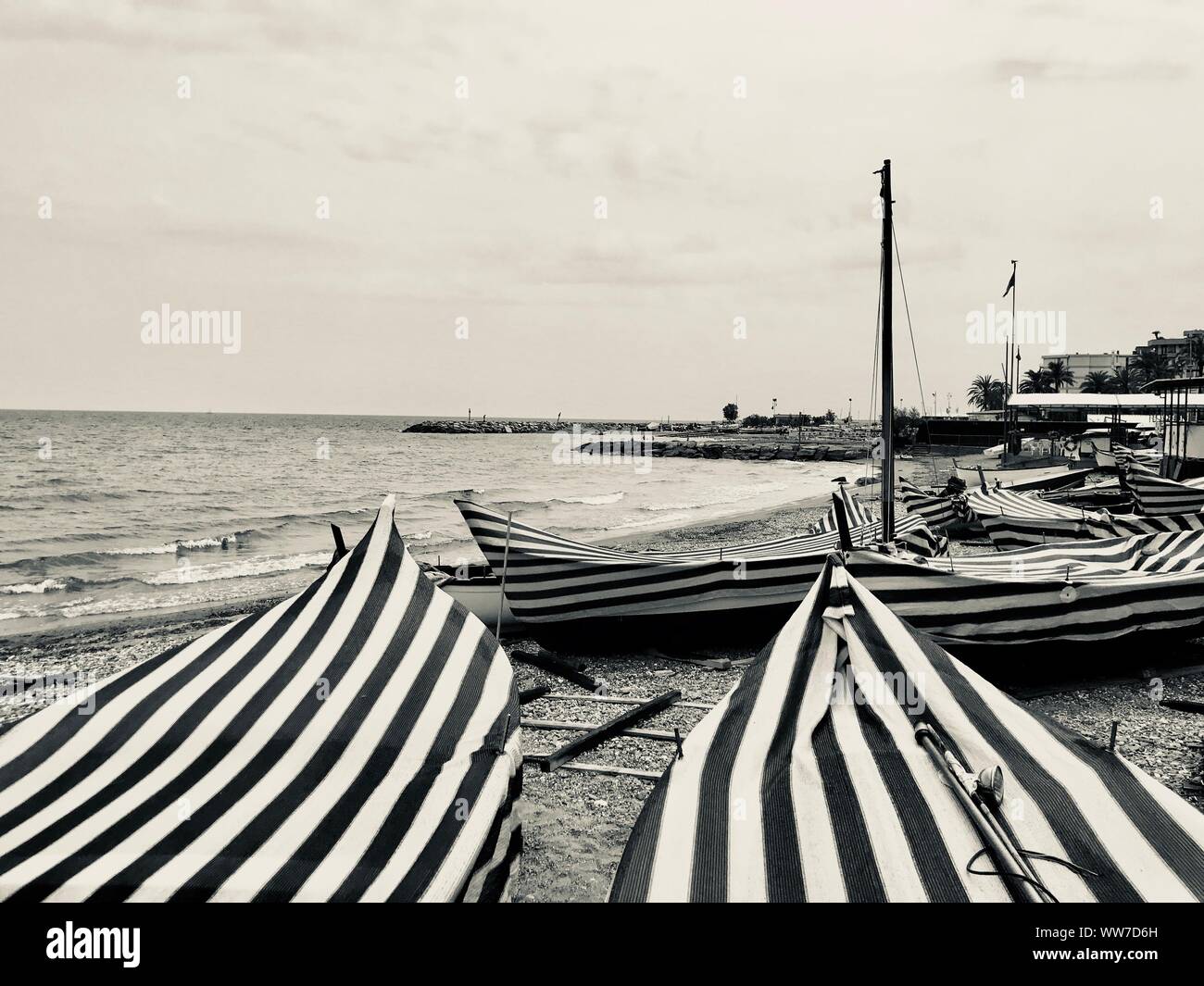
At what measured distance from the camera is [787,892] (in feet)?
10.6

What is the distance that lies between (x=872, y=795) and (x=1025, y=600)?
5535 mm

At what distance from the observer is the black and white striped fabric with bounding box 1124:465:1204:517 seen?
16.8 meters

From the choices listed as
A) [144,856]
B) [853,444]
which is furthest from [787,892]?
[853,444]

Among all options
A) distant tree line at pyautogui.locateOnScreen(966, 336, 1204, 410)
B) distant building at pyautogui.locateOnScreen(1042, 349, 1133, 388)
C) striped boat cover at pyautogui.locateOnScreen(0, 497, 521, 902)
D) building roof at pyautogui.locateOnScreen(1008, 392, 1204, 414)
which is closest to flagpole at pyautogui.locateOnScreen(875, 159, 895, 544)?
striped boat cover at pyautogui.locateOnScreen(0, 497, 521, 902)

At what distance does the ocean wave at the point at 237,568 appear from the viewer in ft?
62.3

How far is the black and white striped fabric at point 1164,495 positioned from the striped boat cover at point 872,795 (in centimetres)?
1544

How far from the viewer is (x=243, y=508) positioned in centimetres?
3136

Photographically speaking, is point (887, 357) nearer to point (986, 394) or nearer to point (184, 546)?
point (184, 546)

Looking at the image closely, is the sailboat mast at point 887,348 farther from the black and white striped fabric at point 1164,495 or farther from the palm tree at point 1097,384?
the palm tree at point 1097,384

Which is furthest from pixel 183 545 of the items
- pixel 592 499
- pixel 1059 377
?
pixel 1059 377

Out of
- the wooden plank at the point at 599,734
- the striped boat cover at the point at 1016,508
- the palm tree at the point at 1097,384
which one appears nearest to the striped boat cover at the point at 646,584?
the wooden plank at the point at 599,734

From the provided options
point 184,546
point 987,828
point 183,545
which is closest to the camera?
point 987,828
